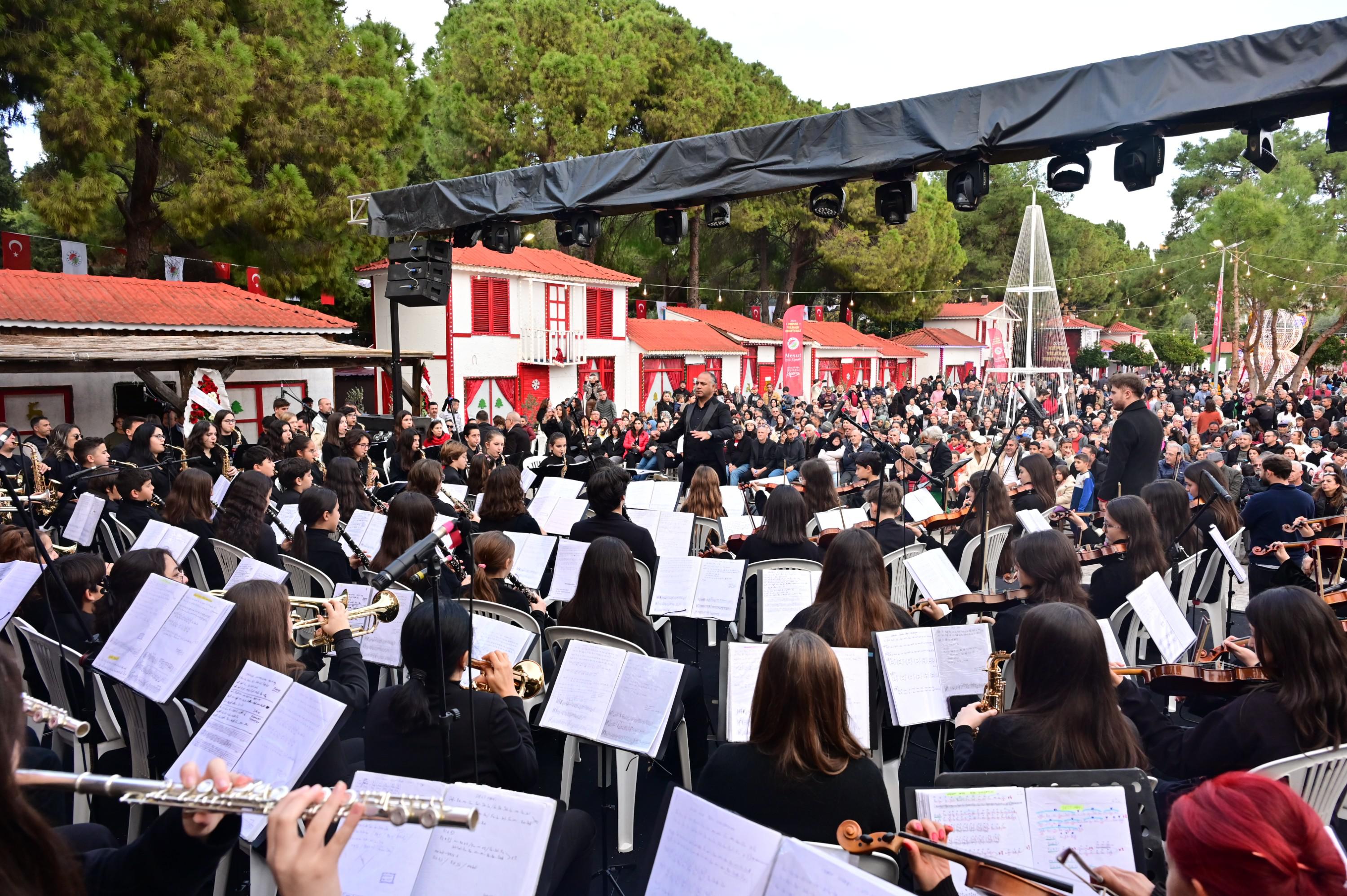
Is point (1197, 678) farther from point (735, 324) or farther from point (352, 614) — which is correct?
point (735, 324)

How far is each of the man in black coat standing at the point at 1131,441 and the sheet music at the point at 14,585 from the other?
730 cm

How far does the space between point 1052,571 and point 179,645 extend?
3.98 m

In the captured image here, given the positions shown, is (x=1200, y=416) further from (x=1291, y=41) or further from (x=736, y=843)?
(x=736, y=843)

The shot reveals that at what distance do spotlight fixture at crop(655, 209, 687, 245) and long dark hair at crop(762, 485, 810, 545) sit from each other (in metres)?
3.43

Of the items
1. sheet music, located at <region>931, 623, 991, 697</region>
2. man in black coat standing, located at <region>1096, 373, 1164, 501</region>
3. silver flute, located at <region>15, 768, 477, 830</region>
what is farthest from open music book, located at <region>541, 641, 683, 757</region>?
man in black coat standing, located at <region>1096, 373, 1164, 501</region>

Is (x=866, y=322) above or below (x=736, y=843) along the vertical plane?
above

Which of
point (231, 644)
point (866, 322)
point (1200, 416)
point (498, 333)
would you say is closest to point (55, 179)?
point (498, 333)

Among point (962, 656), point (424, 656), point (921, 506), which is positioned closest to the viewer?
point (424, 656)

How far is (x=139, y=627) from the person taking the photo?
3664 mm

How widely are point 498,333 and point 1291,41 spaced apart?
22741 mm

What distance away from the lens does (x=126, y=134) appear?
17.5 m

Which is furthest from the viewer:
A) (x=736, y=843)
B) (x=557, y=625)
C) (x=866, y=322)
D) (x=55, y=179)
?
(x=866, y=322)

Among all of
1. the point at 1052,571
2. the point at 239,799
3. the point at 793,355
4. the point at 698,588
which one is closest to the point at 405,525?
the point at 698,588

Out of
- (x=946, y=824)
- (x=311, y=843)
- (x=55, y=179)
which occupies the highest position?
(x=55, y=179)
